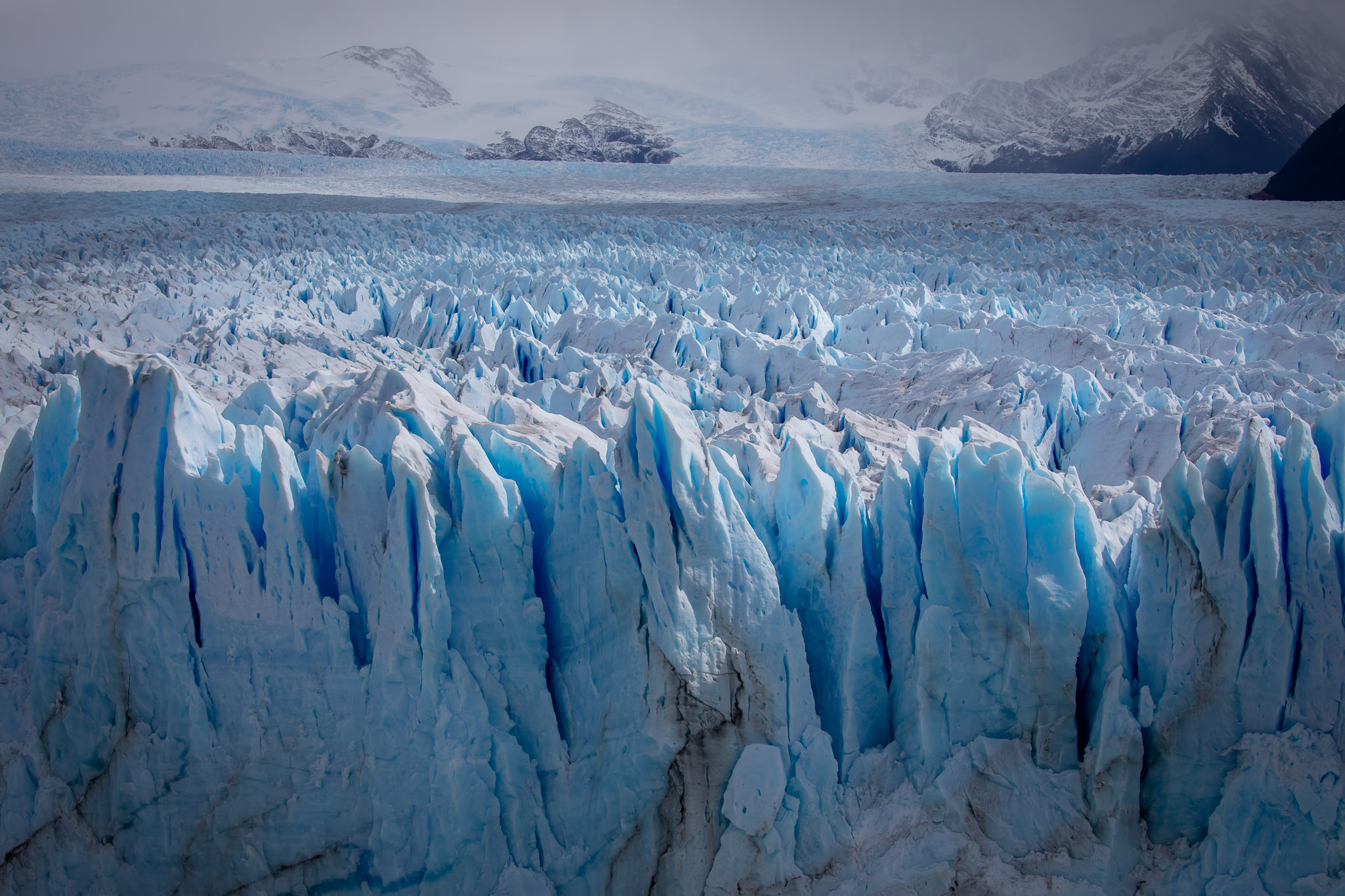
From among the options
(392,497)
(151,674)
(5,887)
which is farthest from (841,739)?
(5,887)

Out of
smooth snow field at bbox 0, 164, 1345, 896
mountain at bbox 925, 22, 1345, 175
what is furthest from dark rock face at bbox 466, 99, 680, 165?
Answer: smooth snow field at bbox 0, 164, 1345, 896

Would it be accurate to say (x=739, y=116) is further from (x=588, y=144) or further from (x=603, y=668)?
(x=603, y=668)

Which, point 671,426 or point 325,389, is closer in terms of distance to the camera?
point 671,426

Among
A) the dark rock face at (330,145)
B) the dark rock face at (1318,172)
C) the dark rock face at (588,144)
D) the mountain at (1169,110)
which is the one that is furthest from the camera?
the dark rock face at (588,144)

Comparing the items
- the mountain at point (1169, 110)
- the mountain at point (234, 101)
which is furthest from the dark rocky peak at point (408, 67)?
the mountain at point (1169, 110)

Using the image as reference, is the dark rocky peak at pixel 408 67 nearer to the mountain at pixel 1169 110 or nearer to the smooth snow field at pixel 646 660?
the mountain at pixel 1169 110

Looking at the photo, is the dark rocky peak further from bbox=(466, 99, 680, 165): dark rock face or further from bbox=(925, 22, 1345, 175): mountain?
bbox=(925, 22, 1345, 175): mountain

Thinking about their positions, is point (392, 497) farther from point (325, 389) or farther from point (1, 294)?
point (1, 294)

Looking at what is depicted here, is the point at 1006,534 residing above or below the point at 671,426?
below
